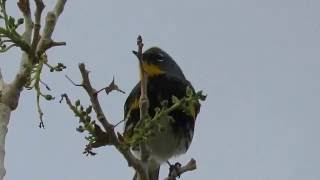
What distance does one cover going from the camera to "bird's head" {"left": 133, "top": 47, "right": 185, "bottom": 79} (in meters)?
6.85

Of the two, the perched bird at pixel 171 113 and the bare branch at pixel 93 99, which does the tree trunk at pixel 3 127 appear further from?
the perched bird at pixel 171 113

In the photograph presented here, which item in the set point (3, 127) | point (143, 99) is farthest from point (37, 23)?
point (143, 99)

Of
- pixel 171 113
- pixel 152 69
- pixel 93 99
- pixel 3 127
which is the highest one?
pixel 152 69

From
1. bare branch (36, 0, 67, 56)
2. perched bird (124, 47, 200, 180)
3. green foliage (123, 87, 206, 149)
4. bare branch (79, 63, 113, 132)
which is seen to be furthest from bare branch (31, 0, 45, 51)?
perched bird (124, 47, 200, 180)

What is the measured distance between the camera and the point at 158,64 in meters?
7.00

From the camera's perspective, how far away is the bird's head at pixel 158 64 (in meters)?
6.85

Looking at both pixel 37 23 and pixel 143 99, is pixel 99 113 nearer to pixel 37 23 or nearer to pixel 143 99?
pixel 143 99

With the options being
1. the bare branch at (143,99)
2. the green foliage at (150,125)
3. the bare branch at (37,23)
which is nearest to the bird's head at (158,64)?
the bare branch at (143,99)

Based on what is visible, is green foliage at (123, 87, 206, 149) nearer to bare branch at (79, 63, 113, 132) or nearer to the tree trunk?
bare branch at (79, 63, 113, 132)

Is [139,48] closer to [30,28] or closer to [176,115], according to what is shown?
[30,28]

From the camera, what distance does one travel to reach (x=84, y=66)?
263 centimetres

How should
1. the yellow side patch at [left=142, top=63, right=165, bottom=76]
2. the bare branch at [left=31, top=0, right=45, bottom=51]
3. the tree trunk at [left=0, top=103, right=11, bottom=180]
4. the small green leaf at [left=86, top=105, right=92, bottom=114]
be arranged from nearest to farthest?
the tree trunk at [left=0, top=103, right=11, bottom=180], the bare branch at [left=31, top=0, right=45, bottom=51], the small green leaf at [left=86, top=105, right=92, bottom=114], the yellow side patch at [left=142, top=63, right=165, bottom=76]

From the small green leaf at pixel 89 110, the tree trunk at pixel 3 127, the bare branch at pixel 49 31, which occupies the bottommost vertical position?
the tree trunk at pixel 3 127

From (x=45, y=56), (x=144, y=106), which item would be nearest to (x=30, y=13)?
(x=45, y=56)
